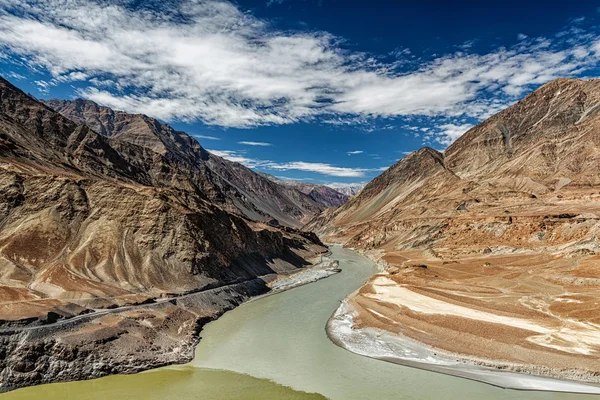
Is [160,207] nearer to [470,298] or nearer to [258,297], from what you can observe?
[258,297]

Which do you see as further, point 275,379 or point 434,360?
point 434,360

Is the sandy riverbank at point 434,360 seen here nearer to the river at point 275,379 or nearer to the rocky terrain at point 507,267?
the rocky terrain at point 507,267

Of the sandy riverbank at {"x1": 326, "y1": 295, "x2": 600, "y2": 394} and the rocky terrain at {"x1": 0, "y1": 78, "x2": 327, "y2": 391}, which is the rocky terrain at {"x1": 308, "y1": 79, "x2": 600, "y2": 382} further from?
the rocky terrain at {"x1": 0, "y1": 78, "x2": 327, "y2": 391}

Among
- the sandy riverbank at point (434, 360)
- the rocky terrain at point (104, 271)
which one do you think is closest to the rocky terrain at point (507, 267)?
the sandy riverbank at point (434, 360)

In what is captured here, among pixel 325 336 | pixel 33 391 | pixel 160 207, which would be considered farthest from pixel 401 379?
pixel 160 207

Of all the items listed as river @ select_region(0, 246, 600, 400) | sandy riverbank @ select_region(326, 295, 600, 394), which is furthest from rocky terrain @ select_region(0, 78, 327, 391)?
sandy riverbank @ select_region(326, 295, 600, 394)

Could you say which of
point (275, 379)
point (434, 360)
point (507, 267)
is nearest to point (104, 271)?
point (275, 379)

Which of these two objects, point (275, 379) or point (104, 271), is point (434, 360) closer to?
point (275, 379)
